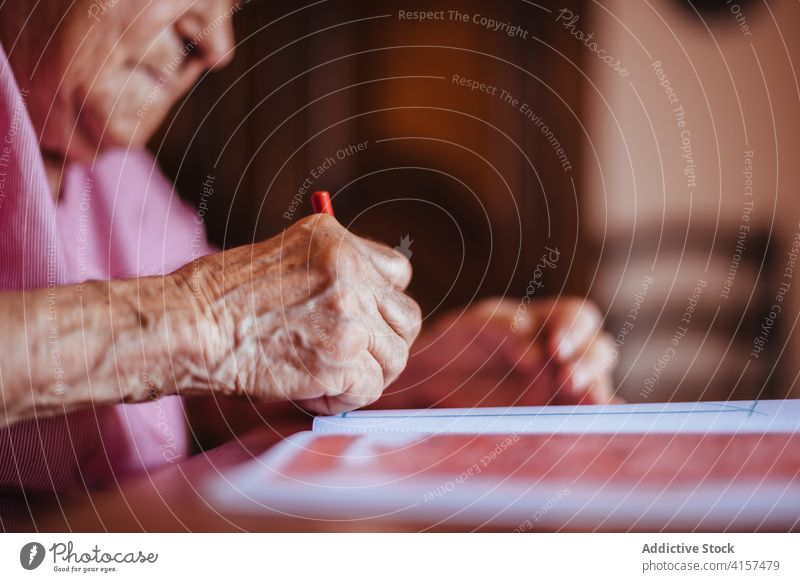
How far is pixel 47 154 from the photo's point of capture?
0.62 metres

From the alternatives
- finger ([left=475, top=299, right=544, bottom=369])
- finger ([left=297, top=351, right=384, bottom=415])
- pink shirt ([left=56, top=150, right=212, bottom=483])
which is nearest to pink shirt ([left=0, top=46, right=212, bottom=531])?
pink shirt ([left=56, top=150, right=212, bottom=483])

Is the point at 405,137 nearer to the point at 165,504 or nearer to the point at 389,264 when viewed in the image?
the point at 389,264

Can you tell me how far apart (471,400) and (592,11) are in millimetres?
304

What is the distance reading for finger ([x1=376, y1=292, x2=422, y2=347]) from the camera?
0.58m

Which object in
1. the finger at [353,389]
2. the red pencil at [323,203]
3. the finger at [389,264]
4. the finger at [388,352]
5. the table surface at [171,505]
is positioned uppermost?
the red pencil at [323,203]

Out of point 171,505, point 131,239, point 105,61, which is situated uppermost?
point 105,61

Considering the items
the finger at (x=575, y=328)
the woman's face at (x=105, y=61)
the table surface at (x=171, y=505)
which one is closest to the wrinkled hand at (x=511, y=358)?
the finger at (x=575, y=328)

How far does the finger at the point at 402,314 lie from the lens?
0.58 meters

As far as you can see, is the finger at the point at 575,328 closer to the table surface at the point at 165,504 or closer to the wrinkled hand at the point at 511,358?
the wrinkled hand at the point at 511,358

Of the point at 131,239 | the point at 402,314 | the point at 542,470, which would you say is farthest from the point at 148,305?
the point at 542,470

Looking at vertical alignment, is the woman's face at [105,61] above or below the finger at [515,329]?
above

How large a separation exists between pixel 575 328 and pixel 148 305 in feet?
1.02

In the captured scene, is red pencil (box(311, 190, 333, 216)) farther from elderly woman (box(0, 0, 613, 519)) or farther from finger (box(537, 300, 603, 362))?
finger (box(537, 300, 603, 362))

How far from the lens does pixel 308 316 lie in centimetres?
57
